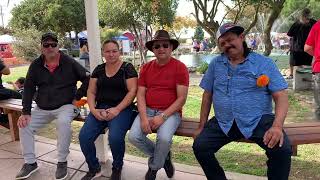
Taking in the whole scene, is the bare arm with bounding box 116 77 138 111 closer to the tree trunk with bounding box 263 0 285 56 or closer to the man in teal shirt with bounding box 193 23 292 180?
the man in teal shirt with bounding box 193 23 292 180

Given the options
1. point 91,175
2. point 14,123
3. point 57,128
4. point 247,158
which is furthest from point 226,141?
point 14,123

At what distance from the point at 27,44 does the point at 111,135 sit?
21909mm

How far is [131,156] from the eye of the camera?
448 centimetres

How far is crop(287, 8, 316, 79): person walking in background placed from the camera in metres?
7.94

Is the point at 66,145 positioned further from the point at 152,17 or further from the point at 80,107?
the point at 152,17

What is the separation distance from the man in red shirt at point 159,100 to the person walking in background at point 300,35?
529 centimetres

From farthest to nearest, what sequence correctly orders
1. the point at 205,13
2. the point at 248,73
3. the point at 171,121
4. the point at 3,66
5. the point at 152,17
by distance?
the point at 152,17
the point at 205,13
the point at 3,66
the point at 171,121
the point at 248,73

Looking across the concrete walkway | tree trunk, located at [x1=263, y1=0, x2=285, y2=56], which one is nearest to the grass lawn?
the concrete walkway

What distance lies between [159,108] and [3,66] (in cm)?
258

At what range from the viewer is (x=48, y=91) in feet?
12.9

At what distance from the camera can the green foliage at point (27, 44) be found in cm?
2353

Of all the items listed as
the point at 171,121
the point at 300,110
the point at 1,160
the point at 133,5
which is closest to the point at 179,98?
the point at 171,121

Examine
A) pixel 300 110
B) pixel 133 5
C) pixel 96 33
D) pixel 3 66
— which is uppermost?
pixel 133 5

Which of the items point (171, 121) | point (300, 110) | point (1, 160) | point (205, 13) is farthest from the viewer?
point (205, 13)
